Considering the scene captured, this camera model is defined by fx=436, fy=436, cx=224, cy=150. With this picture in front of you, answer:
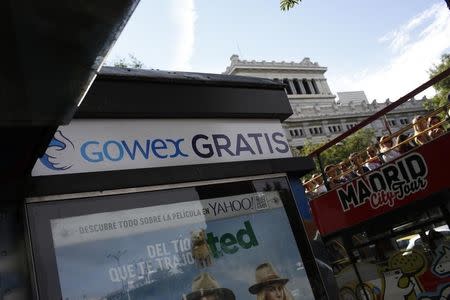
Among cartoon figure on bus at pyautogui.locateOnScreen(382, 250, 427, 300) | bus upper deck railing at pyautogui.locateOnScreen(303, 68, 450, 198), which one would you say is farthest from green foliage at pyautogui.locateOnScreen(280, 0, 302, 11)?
cartoon figure on bus at pyautogui.locateOnScreen(382, 250, 427, 300)

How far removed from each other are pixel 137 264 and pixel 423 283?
11.6 feet

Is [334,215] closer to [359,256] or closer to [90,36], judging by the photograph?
[359,256]

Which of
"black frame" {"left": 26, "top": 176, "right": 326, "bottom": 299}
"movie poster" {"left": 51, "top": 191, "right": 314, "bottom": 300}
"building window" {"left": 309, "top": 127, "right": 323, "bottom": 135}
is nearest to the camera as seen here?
"black frame" {"left": 26, "top": 176, "right": 326, "bottom": 299}

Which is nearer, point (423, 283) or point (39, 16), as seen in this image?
point (39, 16)

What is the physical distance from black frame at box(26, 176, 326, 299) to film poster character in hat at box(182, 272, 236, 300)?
2.43 feet

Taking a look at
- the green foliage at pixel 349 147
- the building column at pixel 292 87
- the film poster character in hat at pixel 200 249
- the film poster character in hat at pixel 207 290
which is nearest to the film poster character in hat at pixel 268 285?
the film poster character in hat at pixel 207 290

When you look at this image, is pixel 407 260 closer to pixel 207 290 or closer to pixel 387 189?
pixel 387 189

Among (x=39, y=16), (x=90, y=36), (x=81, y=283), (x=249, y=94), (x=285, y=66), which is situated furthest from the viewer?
(x=285, y=66)

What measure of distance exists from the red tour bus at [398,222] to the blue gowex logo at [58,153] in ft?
8.99

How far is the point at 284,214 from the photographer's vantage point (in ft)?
15.2

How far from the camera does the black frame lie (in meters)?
3.25

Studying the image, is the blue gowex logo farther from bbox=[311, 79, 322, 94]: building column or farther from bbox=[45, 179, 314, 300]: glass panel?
bbox=[311, 79, 322, 94]: building column

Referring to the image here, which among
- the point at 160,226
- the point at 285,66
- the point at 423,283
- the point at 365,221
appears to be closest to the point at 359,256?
the point at 365,221

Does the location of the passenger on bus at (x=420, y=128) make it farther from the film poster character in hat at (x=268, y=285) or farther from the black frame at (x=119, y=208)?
the film poster character in hat at (x=268, y=285)
